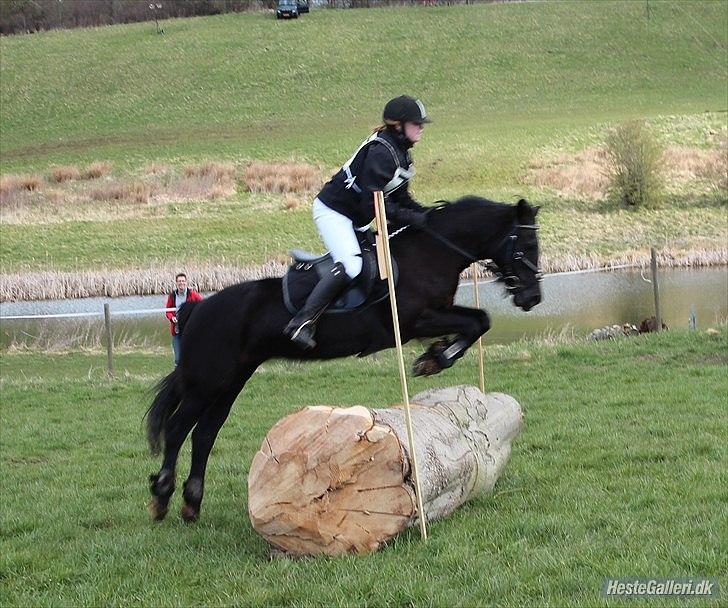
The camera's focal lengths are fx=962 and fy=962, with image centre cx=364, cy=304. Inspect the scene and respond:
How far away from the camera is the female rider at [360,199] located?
22.7 ft

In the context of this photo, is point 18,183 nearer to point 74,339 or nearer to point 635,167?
point 74,339

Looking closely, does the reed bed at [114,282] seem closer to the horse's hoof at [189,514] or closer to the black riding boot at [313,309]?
the horse's hoof at [189,514]

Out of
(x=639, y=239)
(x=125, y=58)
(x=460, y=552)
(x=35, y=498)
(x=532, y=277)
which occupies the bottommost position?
(x=639, y=239)

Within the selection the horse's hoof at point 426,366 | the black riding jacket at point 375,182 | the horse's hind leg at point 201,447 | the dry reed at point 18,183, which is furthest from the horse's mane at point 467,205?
the dry reed at point 18,183

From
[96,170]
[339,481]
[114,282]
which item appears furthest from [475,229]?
[96,170]

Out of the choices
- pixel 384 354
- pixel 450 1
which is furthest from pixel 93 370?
pixel 450 1

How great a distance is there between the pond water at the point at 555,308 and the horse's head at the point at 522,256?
41.5 ft

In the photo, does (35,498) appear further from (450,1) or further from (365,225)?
(450,1)

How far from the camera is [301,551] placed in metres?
6.30

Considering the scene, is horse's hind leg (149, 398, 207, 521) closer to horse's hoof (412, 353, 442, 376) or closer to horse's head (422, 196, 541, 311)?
horse's hoof (412, 353, 442, 376)

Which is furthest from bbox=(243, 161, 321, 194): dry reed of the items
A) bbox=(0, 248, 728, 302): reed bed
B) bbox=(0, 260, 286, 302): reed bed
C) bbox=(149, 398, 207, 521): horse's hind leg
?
bbox=(149, 398, 207, 521): horse's hind leg

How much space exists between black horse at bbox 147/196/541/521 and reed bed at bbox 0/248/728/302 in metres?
18.2

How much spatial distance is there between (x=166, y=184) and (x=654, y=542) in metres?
42.6

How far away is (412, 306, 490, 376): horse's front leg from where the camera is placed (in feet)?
23.1
